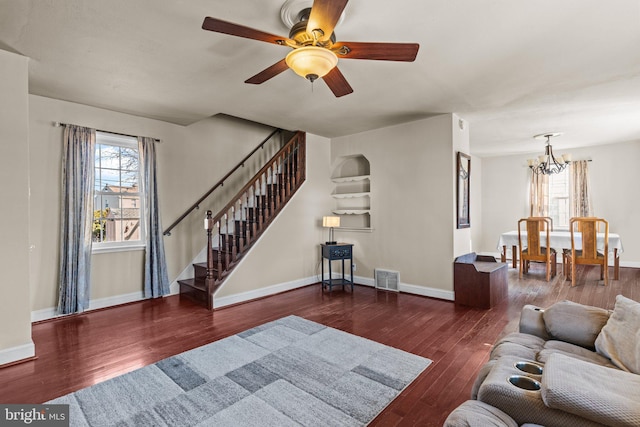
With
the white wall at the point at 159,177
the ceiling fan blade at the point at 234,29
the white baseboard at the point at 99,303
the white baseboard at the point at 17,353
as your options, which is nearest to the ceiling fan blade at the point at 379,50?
the ceiling fan blade at the point at 234,29

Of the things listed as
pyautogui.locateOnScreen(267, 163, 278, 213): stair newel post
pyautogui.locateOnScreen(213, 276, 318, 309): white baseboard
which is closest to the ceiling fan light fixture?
pyautogui.locateOnScreen(267, 163, 278, 213): stair newel post

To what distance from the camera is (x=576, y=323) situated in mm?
1955

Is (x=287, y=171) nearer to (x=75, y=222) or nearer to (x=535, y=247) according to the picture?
(x=75, y=222)

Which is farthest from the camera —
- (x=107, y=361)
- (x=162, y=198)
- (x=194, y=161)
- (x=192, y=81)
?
(x=194, y=161)

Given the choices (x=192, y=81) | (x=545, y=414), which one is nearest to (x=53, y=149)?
(x=192, y=81)

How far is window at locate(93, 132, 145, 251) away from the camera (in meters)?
4.31

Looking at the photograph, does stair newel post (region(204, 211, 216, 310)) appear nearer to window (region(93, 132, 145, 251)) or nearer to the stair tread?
the stair tread

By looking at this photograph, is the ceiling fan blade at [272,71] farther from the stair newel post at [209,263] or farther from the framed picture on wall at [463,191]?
the framed picture on wall at [463,191]

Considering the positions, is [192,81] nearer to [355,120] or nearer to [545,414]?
[355,120]

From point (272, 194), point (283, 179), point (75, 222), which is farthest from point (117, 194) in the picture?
point (283, 179)

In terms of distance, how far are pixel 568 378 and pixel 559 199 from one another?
8.09m

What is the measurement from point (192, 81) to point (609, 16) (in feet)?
11.7

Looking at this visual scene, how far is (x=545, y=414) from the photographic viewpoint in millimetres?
1205

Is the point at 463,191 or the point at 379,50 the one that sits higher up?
the point at 379,50
